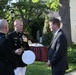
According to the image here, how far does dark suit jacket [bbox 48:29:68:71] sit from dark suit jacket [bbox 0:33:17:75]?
74 centimetres

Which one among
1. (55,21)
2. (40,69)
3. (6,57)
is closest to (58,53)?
(55,21)

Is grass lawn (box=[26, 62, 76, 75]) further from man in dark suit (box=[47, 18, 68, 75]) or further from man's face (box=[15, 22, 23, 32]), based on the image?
man in dark suit (box=[47, 18, 68, 75])

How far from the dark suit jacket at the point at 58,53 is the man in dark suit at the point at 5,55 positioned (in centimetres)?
74

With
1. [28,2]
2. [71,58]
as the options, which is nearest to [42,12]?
[28,2]

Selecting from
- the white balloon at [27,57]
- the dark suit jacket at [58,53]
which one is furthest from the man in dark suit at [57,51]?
the white balloon at [27,57]

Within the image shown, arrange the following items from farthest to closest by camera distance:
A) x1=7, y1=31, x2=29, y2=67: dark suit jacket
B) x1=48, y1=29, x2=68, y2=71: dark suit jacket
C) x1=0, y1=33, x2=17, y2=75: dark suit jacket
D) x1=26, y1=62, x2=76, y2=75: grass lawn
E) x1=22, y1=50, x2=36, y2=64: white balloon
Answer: x1=26, y1=62, x2=76, y2=75: grass lawn → x1=22, y1=50, x2=36, y2=64: white balloon → x1=7, y1=31, x2=29, y2=67: dark suit jacket → x1=48, y1=29, x2=68, y2=71: dark suit jacket → x1=0, y1=33, x2=17, y2=75: dark suit jacket

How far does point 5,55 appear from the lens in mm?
5102

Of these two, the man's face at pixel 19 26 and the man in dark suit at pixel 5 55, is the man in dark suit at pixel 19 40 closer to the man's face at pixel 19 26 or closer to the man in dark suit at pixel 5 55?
the man's face at pixel 19 26

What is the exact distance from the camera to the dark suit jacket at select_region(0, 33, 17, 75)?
507 centimetres

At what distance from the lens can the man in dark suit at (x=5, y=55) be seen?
5.08 meters

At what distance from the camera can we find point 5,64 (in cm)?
523

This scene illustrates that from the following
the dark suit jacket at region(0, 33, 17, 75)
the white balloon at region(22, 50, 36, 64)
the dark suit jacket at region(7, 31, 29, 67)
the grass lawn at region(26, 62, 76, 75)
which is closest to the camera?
the dark suit jacket at region(0, 33, 17, 75)

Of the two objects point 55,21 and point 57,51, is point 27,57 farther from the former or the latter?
point 55,21

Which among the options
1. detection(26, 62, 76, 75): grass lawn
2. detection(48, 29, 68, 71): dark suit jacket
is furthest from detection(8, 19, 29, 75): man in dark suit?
detection(26, 62, 76, 75): grass lawn
